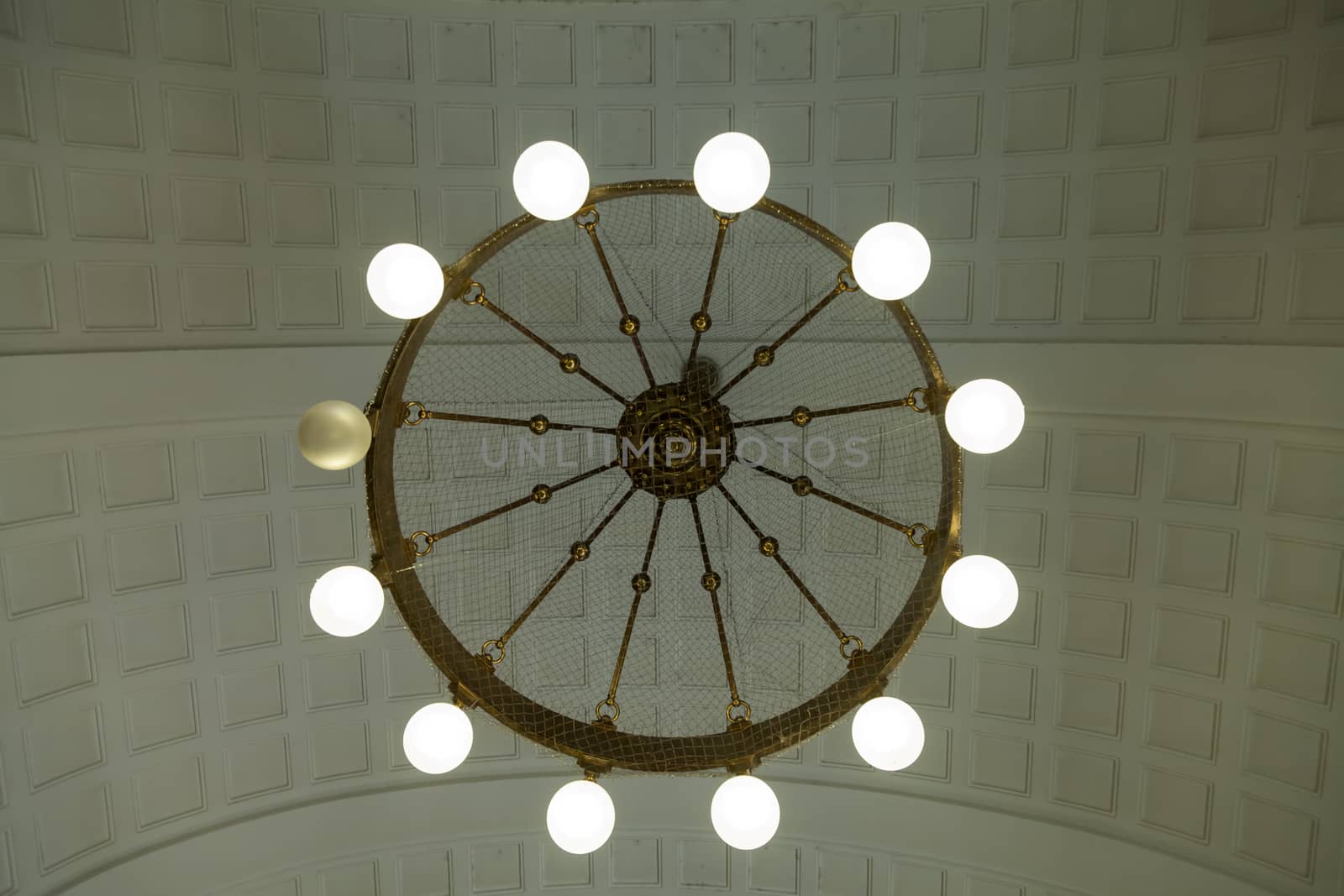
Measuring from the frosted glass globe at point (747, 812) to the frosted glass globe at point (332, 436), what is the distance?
169 centimetres

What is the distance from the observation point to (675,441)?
2924 millimetres

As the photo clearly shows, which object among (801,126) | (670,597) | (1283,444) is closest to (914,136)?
(801,126)

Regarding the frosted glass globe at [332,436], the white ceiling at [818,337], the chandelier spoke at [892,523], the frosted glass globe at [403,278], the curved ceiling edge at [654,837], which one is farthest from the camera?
the curved ceiling edge at [654,837]

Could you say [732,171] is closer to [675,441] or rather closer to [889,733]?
[675,441]

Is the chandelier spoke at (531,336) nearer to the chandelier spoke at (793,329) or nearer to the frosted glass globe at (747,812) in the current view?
the chandelier spoke at (793,329)

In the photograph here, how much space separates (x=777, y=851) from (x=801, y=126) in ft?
16.6

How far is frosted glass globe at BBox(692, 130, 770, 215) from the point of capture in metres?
2.49

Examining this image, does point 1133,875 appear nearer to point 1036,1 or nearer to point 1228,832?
point 1228,832

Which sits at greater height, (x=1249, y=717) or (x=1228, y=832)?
(x=1249, y=717)

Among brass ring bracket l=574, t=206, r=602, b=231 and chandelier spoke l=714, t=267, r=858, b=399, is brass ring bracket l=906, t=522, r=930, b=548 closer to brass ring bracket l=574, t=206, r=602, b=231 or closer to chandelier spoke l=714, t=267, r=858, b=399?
chandelier spoke l=714, t=267, r=858, b=399

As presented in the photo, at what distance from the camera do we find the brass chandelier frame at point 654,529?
2.86 metres

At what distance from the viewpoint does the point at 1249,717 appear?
5281 millimetres

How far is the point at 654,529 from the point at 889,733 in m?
1.05

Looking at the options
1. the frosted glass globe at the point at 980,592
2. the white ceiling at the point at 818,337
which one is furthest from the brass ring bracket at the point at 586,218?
the white ceiling at the point at 818,337
